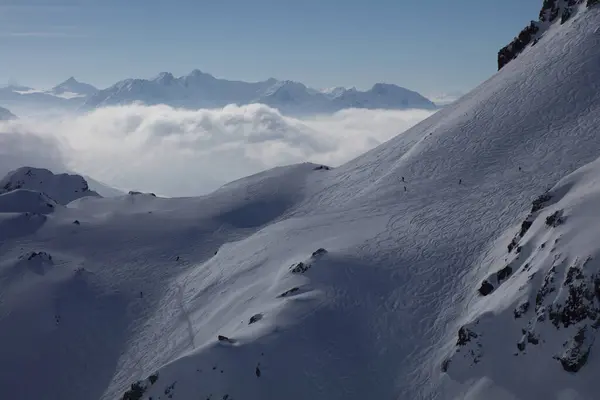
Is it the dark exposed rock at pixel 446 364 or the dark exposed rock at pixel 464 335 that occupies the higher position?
the dark exposed rock at pixel 464 335

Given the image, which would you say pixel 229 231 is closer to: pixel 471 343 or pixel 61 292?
pixel 61 292

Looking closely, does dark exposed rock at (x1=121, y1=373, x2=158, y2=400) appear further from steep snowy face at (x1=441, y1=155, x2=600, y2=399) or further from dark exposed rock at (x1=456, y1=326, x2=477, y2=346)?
dark exposed rock at (x1=456, y1=326, x2=477, y2=346)

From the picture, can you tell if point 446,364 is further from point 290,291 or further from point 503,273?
point 290,291

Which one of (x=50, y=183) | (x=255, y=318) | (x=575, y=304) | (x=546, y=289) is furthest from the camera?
(x=50, y=183)

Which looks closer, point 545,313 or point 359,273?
point 545,313

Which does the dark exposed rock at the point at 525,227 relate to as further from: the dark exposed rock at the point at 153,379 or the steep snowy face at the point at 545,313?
the dark exposed rock at the point at 153,379

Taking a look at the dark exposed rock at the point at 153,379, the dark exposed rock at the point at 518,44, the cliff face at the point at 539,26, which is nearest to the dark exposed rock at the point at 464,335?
the dark exposed rock at the point at 153,379

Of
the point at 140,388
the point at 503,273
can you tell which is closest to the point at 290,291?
the point at 140,388

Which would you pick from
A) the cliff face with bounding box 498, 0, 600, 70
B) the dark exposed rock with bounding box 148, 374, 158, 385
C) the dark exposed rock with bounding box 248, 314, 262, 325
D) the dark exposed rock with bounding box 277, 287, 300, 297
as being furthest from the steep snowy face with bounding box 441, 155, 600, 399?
the cliff face with bounding box 498, 0, 600, 70
